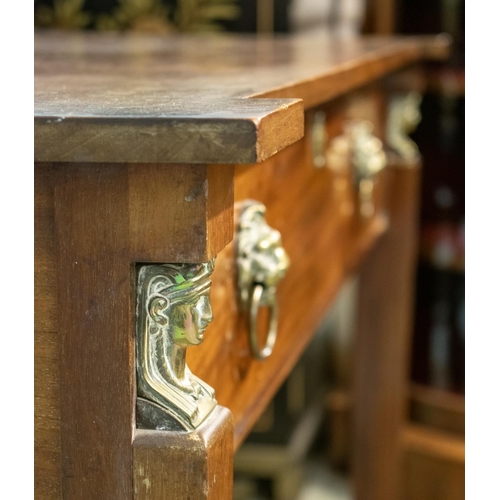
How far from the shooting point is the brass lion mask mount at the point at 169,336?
1.32 ft

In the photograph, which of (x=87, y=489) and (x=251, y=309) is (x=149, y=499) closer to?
(x=87, y=489)

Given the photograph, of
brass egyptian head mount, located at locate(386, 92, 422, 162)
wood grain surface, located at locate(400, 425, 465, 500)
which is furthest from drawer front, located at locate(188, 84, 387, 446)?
wood grain surface, located at locate(400, 425, 465, 500)

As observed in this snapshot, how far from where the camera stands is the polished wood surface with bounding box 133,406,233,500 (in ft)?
1.34

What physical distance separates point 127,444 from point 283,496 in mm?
1432

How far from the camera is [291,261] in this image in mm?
771

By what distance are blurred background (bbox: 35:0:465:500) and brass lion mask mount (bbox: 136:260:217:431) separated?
1.31 meters

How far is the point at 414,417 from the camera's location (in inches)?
73.7

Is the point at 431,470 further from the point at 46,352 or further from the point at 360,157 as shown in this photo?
the point at 46,352

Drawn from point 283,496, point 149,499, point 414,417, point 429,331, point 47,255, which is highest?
point 47,255

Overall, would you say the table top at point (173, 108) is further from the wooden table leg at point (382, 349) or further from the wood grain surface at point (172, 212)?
the wooden table leg at point (382, 349)

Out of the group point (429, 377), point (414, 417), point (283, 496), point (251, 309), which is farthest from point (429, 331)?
point (251, 309)

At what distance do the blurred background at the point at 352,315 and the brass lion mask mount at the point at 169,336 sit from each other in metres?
1.31

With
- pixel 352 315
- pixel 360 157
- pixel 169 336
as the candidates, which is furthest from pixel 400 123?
pixel 169 336

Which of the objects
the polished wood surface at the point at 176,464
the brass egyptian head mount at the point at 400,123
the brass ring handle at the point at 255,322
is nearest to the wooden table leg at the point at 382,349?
the brass egyptian head mount at the point at 400,123
